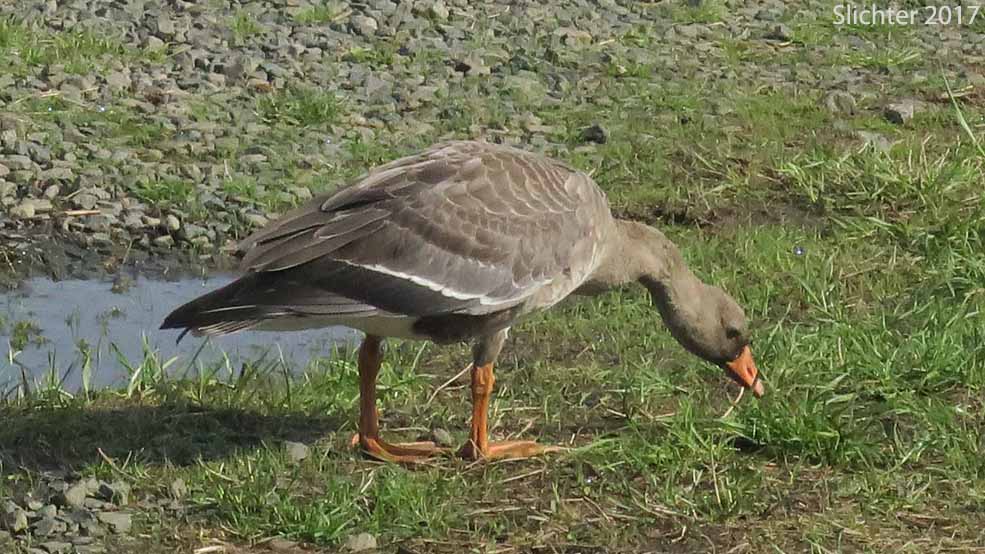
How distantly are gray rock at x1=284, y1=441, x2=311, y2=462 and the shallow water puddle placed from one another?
880mm

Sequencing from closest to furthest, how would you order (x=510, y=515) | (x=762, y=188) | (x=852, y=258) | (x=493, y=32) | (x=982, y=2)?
(x=510, y=515)
(x=852, y=258)
(x=762, y=188)
(x=493, y=32)
(x=982, y=2)

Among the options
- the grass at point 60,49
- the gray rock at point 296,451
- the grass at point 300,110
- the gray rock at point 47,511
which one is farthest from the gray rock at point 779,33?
the gray rock at point 47,511

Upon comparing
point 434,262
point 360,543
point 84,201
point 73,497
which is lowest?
point 84,201

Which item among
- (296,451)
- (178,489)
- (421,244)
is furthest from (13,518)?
(421,244)

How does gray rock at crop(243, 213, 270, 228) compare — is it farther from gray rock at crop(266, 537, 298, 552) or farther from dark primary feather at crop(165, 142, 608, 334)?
gray rock at crop(266, 537, 298, 552)

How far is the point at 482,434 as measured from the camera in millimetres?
6285

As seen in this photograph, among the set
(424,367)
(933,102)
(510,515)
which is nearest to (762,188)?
(933,102)

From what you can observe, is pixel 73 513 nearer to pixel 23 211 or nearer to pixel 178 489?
pixel 178 489

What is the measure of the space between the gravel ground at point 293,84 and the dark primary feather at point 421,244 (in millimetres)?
2579

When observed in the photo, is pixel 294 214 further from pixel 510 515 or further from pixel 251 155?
pixel 251 155

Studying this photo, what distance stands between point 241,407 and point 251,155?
3238 millimetres

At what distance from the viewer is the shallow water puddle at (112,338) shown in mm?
7156

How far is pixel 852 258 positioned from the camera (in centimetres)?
850

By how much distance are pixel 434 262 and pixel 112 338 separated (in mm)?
2174
